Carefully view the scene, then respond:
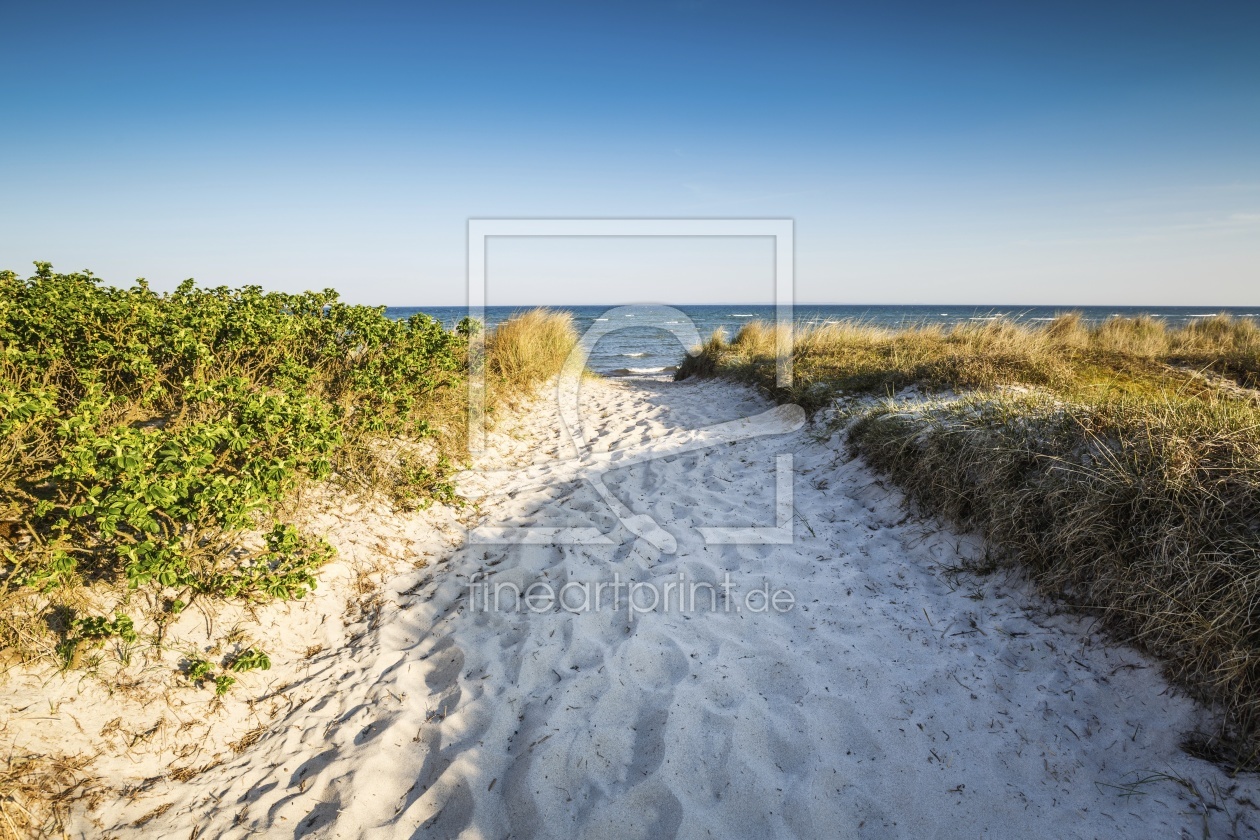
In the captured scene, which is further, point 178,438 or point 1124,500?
point 1124,500

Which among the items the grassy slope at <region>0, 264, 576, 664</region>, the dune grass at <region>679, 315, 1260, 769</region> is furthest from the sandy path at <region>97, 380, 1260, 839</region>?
the grassy slope at <region>0, 264, 576, 664</region>

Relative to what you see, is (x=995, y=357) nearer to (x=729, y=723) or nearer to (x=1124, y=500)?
(x=1124, y=500)

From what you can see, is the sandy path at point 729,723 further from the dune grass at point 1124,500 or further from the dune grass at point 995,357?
the dune grass at point 995,357

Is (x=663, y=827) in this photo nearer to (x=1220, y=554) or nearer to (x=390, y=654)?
(x=390, y=654)

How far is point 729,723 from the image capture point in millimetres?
2457

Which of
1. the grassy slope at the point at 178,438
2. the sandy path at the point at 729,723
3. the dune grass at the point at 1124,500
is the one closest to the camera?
the sandy path at the point at 729,723

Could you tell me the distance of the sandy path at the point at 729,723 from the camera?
2055 millimetres

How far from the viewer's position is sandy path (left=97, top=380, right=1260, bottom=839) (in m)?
2.05

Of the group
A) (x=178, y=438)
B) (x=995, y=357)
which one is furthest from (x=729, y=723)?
(x=995, y=357)

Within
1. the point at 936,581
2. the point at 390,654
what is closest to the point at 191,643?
the point at 390,654

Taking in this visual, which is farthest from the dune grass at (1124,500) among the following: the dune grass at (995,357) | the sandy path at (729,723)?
the dune grass at (995,357)

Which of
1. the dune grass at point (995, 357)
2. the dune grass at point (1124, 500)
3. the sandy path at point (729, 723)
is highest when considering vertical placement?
the dune grass at point (995, 357)

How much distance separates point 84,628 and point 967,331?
11099mm

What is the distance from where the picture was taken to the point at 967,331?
9.41 metres
